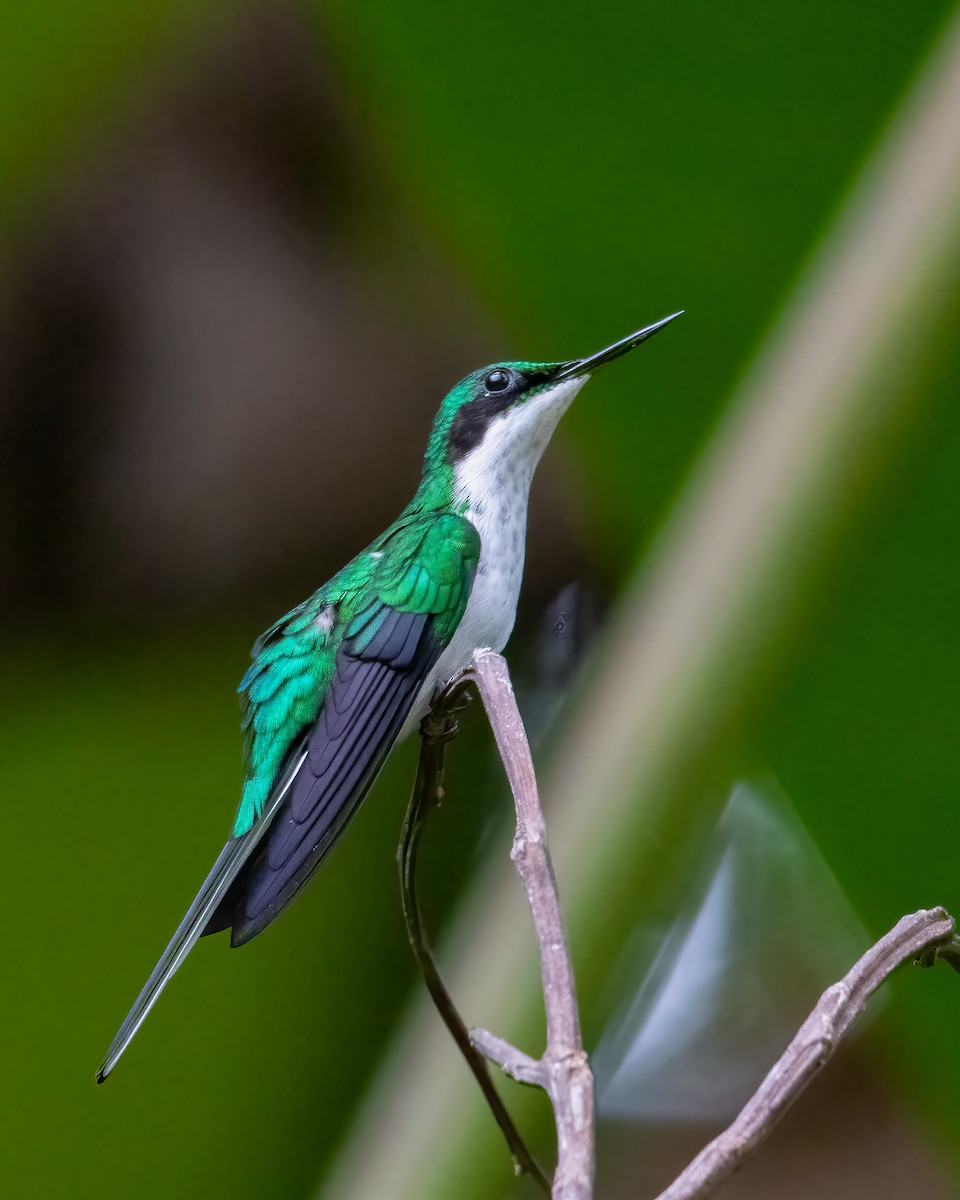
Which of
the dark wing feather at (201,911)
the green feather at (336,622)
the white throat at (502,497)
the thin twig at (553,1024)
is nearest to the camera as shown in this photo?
the thin twig at (553,1024)

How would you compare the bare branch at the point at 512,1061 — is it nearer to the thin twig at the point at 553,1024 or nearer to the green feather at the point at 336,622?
the thin twig at the point at 553,1024

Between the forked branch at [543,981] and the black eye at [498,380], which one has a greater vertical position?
the black eye at [498,380]

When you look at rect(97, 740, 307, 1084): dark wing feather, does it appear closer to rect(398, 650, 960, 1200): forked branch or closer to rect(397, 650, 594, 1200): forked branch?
rect(397, 650, 594, 1200): forked branch

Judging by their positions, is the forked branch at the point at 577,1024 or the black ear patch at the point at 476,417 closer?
the forked branch at the point at 577,1024

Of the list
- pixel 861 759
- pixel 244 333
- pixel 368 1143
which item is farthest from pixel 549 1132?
pixel 244 333

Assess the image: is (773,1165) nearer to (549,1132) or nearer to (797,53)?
(549,1132)

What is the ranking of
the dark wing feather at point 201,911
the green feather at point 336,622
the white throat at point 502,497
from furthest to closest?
the white throat at point 502,497, the green feather at point 336,622, the dark wing feather at point 201,911

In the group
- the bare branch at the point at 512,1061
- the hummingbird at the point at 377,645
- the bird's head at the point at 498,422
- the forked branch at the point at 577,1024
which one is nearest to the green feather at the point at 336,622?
the hummingbird at the point at 377,645

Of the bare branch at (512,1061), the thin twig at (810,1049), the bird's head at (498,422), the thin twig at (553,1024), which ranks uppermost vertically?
the bird's head at (498,422)
